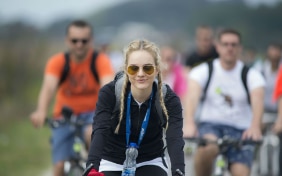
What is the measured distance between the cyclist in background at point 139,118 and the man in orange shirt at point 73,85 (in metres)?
2.80

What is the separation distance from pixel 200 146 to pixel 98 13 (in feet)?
64.7

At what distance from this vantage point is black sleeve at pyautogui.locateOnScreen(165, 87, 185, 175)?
256 inches

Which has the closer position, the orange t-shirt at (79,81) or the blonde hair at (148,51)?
the blonde hair at (148,51)

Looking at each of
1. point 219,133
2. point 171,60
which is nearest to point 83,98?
point 219,133

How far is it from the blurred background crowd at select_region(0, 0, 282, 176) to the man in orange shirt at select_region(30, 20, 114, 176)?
3900 mm

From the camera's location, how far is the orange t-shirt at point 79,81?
32.6ft

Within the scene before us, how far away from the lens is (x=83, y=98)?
10.2m

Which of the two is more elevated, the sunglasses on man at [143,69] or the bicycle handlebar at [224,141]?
the sunglasses on man at [143,69]

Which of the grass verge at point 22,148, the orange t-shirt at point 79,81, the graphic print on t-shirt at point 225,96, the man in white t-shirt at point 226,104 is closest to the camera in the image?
the man in white t-shirt at point 226,104

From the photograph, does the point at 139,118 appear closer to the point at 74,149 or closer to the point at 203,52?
the point at 74,149

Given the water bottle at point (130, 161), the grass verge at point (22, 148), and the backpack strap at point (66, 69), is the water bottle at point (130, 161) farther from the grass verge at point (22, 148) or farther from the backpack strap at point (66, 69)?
the grass verge at point (22, 148)

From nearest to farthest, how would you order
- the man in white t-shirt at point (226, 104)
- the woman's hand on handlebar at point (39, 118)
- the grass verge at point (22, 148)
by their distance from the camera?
1. the man in white t-shirt at point (226, 104)
2. the woman's hand on handlebar at point (39, 118)
3. the grass verge at point (22, 148)

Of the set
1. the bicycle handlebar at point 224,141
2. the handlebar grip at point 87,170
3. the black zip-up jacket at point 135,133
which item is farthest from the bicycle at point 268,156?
the handlebar grip at point 87,170

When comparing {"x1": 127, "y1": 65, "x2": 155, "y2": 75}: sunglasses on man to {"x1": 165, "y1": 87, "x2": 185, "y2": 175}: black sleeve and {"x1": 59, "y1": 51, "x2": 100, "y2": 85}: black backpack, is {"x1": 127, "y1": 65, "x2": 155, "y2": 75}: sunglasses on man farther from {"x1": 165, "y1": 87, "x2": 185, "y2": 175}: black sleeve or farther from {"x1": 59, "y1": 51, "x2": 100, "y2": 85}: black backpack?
{"x1": 59, "y1": 51, "x2": 100, "y2": 85}: black backpack
